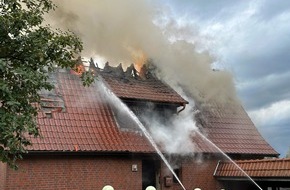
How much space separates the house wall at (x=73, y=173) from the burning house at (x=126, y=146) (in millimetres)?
32

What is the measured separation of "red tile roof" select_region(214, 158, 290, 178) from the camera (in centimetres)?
1505

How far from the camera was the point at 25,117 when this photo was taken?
857 centimetres

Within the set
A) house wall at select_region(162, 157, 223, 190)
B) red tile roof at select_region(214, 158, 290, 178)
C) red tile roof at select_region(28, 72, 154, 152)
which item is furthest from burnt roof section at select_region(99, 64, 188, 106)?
red tile roof at select_region(214, 158, 290, 178)

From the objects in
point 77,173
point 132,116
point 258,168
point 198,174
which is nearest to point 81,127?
point 77,173

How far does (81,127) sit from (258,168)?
6853mm

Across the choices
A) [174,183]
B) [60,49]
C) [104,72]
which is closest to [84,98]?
[104,72]

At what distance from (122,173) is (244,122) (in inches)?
316

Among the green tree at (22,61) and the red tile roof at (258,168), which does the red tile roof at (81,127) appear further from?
the green tree at (22,61)

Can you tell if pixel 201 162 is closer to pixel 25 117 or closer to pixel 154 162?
pixel 154 162

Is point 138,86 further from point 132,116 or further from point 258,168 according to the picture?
point 258,168

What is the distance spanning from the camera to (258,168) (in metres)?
16.0

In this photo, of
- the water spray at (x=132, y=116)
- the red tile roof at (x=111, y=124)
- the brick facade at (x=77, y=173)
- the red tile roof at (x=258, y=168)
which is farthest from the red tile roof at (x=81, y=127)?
the red tile roof at (x=258, y=168)

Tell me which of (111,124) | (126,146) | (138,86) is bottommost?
(126,146)

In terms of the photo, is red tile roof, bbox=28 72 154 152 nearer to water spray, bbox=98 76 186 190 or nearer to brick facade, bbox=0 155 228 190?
water spray, bbox=98 76 186 190
